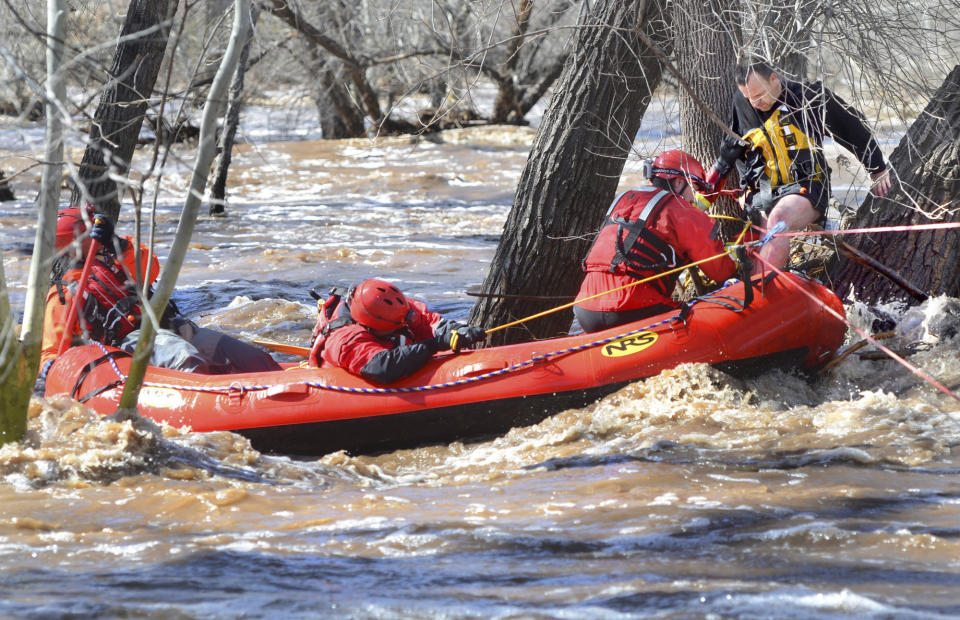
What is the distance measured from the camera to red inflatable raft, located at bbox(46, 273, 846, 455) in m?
5.36

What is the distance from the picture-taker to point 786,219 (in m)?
5.74

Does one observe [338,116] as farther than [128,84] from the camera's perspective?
Yes

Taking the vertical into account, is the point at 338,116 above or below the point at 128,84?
above

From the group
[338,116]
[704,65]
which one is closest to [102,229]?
[704,65]

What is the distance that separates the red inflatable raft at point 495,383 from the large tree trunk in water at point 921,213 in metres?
0.69

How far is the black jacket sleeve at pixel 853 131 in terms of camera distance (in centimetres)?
563

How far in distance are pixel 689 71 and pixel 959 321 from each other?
2102mm

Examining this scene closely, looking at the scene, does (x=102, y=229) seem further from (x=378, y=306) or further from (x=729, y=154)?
(x=729, y=154)

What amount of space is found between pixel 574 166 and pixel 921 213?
1.89m

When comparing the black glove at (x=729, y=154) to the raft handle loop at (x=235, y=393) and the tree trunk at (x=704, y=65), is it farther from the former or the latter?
the raft handle loop at (x=235, y=393)

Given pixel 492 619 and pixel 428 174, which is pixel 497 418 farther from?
pixel 428 174

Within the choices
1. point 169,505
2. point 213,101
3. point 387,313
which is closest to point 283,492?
point 169,505

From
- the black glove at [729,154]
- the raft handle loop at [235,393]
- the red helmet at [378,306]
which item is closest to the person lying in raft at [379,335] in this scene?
the red helmet at [378,306]

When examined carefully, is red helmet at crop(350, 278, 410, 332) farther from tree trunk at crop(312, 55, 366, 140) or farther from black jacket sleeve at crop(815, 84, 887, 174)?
tree trunk at crop(312, 55, 366, 140)
